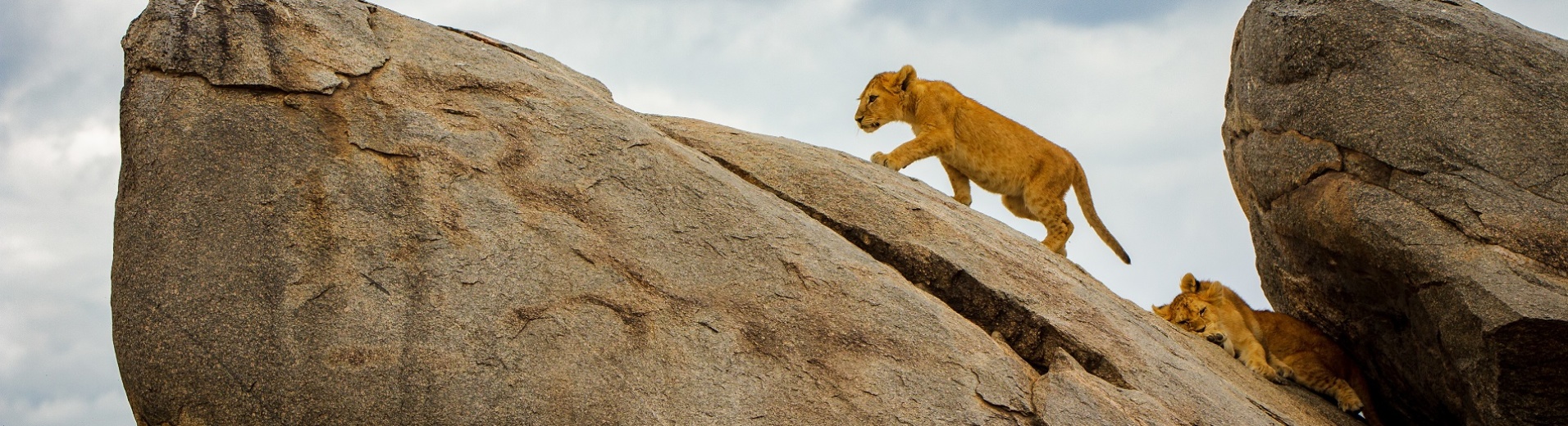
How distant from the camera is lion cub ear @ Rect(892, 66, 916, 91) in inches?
530

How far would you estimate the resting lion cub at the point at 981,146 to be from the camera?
523 inches

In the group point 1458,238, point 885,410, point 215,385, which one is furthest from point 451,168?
point 1458,238

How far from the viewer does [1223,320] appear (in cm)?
1105

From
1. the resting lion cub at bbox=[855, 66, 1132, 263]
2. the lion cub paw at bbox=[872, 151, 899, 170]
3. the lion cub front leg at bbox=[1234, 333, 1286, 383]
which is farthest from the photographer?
the resting lion cub at bbox=[855, 66, 1132, 263]

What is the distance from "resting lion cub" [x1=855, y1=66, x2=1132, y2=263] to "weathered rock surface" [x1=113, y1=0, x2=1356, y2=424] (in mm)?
4710

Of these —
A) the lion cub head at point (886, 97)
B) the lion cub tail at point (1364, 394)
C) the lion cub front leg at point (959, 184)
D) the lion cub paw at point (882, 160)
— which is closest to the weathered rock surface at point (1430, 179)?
the lion cub tail at point (1364, 394)

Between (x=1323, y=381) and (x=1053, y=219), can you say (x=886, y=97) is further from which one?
(x=1323, y=381)

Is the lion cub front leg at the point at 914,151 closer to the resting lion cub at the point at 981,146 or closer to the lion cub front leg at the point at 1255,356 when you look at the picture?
the resting lion cub at the point at 981,146

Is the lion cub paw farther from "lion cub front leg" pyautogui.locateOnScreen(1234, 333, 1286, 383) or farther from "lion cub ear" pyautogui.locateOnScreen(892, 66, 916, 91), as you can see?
"lion cub front leg" pyautogui.locateOnScreen(1234, 333, 1286, 383)

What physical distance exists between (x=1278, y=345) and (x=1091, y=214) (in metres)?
3.52

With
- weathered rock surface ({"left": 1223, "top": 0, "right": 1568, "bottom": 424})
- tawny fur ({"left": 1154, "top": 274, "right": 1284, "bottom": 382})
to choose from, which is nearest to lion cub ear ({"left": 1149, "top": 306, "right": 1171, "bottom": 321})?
tawny fur ({"left": 1154, "top": 274, "right": 1284, "bottom": 382})

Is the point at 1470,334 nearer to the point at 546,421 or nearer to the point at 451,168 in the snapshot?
the point at 546,421

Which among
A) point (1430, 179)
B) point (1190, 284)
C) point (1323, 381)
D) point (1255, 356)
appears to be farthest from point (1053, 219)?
point (1430, 179)

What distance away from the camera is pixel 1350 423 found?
1008 centimetres
